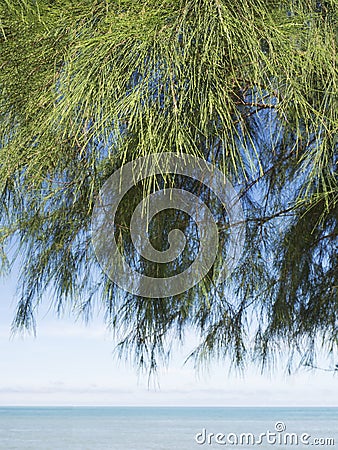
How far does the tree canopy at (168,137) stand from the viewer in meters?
0.93

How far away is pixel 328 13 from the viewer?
1095 millimetres

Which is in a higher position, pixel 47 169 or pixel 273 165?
pixel 273 165

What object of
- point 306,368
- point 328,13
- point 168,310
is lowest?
point 306,368

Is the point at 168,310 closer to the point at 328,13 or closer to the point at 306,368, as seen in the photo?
the point at 306,368

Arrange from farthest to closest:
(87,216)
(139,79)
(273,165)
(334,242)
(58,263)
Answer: (334,242) → (273,165) → (58,263) → (87,216) → (139,79)

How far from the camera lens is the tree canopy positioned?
0.93 metres

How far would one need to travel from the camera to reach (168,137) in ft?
3.00

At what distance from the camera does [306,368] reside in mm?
1728

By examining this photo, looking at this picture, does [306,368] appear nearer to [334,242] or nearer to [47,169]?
[334,242]

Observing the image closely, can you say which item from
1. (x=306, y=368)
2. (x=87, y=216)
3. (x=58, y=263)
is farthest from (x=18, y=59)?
(x=306, y=368)

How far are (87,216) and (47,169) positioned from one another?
0.60 feet

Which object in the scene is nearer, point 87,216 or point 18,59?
point 18,59

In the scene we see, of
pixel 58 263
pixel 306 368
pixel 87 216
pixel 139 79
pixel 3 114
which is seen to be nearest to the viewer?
pixel 139 79

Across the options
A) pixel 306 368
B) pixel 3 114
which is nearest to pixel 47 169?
pixel 3 114
